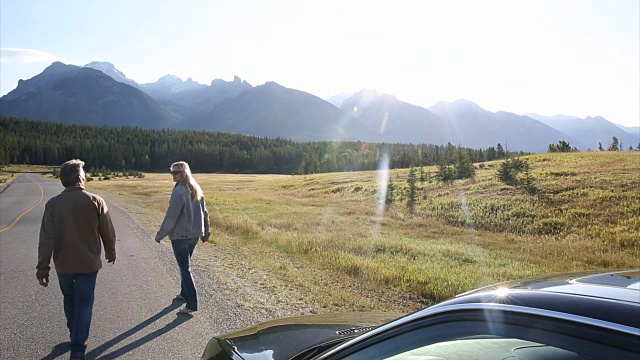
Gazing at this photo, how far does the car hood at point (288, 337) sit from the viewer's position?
257cm

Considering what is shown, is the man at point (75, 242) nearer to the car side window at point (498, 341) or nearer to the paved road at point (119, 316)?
the paved road at point (119, 316)

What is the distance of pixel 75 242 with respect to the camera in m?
4.52

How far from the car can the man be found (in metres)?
3.57

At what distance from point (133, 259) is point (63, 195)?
576 centimetres

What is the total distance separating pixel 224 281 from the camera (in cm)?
793

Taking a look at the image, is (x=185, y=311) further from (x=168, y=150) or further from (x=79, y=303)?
(x=168, y=150)

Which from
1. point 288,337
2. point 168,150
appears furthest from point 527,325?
point 168,150

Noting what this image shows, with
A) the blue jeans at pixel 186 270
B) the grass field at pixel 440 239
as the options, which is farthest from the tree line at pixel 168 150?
the blue jeans at pixel 186 270

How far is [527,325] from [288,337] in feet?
5.78

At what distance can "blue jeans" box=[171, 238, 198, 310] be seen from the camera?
19.9 ft

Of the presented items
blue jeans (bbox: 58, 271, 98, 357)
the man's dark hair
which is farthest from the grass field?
the man's dark hair

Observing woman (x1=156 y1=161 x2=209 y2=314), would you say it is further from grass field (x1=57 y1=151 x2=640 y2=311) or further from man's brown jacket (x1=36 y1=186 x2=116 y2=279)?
grass field (x1=57 y1=151 x2=640 y2=311)

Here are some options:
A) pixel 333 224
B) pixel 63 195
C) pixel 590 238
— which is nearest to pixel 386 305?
pixel 63 195

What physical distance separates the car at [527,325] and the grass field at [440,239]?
4.71 meters
